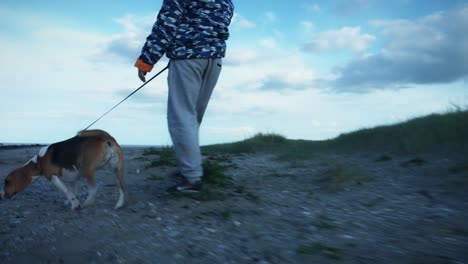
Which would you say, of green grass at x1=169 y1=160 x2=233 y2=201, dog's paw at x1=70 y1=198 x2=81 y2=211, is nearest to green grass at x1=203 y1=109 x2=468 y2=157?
green grass at x1=169 y1=160 x2=233 y2=201

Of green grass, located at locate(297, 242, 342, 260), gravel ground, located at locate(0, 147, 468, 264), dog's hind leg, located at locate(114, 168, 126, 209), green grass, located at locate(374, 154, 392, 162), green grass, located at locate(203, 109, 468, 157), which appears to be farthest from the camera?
green grass, located at locate(203, 109, 468, 157)

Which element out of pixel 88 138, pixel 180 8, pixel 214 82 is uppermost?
pixel 180 8

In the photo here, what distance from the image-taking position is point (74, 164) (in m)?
4.41

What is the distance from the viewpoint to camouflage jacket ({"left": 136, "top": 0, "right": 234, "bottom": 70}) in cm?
418

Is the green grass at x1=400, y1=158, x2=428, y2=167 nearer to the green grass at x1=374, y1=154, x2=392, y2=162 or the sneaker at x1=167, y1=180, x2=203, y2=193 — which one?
the green grass at x1=374, y1=154, x2=392, y2=162

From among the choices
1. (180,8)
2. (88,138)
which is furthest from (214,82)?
(88,138)

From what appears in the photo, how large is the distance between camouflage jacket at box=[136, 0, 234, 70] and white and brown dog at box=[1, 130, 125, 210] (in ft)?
3.32

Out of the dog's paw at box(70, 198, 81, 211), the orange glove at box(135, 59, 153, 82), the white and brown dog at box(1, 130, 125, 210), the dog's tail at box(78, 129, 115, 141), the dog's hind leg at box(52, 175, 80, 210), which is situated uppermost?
the orange glove at box(135, 59, 153, 82)

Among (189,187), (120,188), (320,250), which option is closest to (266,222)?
(320,250)

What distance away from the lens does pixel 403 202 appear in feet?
12.1

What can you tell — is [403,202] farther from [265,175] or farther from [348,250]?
[265,175]

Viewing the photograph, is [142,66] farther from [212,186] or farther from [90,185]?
[212,186]

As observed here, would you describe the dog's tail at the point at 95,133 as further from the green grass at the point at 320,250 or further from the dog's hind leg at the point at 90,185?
the green grass at the point at 320,250

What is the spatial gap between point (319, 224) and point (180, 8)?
264cm
